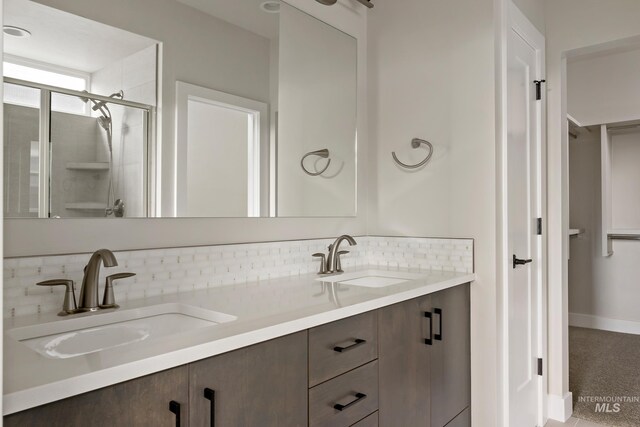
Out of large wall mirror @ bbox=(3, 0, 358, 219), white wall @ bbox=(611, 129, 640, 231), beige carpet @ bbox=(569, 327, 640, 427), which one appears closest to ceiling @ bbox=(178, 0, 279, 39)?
large wall mirror @ bbox=(3, 0, 358, 219)

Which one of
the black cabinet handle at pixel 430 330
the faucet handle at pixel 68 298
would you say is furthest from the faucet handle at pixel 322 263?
the faucet handle at pixel 68 298

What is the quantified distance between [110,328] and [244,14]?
53.6 inches

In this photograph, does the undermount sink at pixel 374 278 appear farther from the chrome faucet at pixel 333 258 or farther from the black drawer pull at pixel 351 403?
the black drawer pull at pixel 351 403

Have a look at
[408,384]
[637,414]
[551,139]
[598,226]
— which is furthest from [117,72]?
[598,226]

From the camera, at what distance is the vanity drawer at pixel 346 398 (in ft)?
4.17

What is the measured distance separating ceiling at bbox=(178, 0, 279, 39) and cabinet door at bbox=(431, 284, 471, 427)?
4.48 ft

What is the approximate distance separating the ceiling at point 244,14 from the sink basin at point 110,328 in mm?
1135

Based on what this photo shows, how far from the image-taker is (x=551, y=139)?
2.69 m

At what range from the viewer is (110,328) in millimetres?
1239

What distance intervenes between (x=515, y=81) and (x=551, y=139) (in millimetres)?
578

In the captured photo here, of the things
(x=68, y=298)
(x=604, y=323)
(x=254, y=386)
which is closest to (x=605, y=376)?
(x=604, y=323)

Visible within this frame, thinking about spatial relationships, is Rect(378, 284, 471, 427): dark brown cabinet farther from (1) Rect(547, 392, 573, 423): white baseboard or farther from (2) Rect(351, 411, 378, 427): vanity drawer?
(1) Rect(547, 392, 573, 423): white baseboard

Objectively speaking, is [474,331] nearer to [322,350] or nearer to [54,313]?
[322,350]

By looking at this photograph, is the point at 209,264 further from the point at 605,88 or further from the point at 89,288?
the point at 605,88
